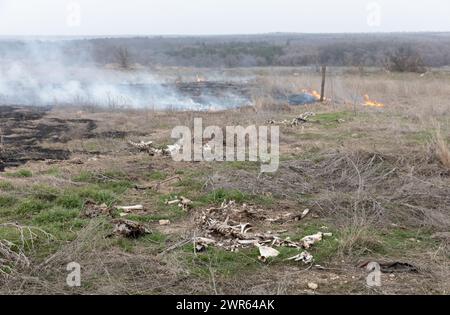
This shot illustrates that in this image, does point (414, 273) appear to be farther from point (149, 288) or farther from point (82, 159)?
point (82, 159)

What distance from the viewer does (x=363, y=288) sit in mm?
4316

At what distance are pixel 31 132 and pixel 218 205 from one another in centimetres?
730

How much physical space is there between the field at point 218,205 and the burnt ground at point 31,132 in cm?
7

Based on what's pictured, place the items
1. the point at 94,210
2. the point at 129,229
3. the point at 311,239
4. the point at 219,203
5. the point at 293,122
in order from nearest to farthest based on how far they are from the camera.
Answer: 1. the point at 311,239
2. the point at 129,229
3. the point at 94,210
4. the point at 219,203
5. the point at 293,122

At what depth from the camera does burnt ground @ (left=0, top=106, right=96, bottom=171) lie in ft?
30.5

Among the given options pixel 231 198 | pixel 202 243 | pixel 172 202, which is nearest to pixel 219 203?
pixel 231 198

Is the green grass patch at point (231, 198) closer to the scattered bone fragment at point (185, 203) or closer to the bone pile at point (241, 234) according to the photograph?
the scattered bone fragment at point (185, 203)

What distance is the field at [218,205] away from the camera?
446 centimetres

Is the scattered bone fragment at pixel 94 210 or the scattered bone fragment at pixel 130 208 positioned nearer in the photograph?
the scattered bone fragment at pixel 94 210

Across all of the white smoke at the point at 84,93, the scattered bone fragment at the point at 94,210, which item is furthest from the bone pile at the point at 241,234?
the white smoke at the point at 84,93

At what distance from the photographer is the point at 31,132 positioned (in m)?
11.9

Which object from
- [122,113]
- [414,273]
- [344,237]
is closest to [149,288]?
[344,237]

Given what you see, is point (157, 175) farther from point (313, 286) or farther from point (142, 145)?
point (313, 286)

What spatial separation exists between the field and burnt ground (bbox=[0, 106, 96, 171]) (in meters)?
0.07
